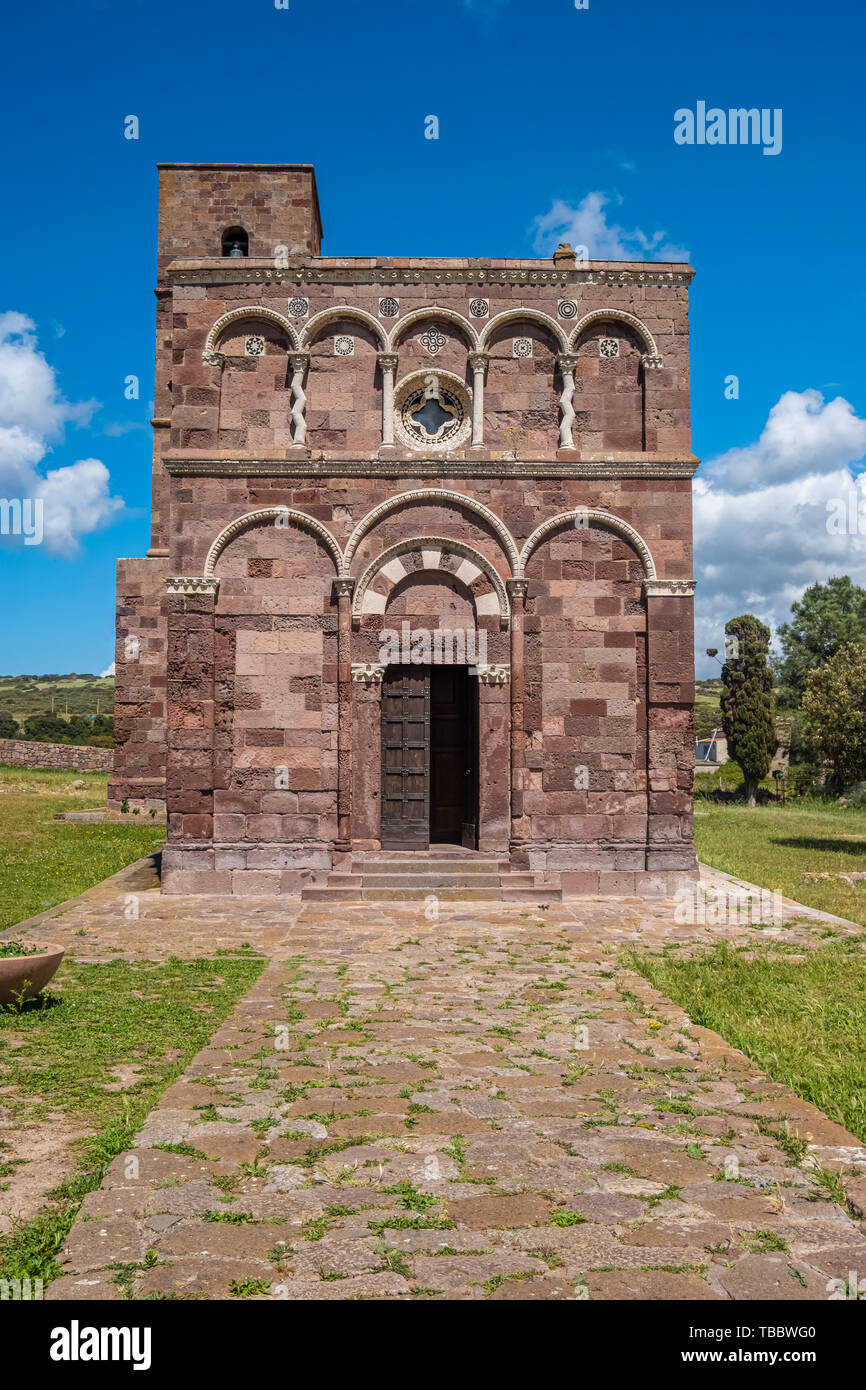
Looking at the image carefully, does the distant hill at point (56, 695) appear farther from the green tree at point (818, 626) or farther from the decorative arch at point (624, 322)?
the decorative arch at point (624, 322)

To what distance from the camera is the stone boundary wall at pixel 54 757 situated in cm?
4003

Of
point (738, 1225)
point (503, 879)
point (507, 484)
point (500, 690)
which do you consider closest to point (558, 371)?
point (507, 484)

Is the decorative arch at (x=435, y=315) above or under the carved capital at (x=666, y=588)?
above

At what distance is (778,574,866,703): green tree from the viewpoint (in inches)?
1892

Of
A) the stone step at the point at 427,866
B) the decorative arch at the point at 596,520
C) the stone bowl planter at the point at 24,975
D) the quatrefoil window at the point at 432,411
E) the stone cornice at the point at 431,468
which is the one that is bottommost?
the stone step at the point at 427,866

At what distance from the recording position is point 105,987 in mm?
8109

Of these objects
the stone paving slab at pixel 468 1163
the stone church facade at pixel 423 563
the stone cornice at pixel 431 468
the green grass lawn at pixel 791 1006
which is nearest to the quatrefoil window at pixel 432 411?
the stone church facade at pixel 423 563

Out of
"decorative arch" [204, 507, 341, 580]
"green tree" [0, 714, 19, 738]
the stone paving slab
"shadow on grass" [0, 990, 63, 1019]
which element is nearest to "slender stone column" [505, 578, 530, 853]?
"decorative arch" [204, 507, 341, 580]

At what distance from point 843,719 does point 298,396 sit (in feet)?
47.0

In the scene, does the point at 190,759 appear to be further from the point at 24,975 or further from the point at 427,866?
the point at 24,975

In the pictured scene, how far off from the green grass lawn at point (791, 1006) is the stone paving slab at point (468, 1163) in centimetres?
21

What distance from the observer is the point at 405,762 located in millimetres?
14031

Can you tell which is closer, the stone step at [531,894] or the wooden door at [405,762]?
the stone step at [531,894]
